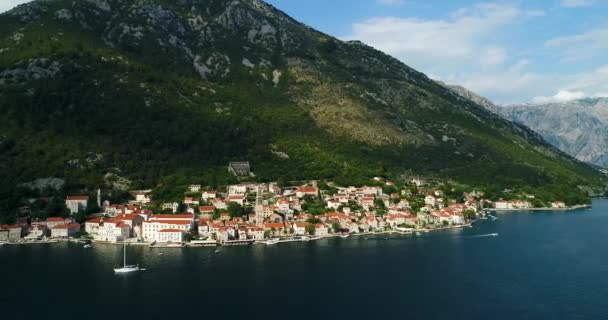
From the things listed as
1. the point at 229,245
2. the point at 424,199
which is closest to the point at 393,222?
the point at 424,199

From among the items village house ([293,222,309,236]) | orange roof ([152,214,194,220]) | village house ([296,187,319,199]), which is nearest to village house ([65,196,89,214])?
orange roof ([152,214,194,220])

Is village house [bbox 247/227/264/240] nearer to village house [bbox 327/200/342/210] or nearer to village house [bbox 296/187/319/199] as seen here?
village house [bbox 327/200/342/210]

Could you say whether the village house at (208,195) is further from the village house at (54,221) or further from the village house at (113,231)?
the village house at (54,221)

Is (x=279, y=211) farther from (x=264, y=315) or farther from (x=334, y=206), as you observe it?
(x=264, y=315)

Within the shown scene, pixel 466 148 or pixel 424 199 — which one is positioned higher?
pixel 466 148

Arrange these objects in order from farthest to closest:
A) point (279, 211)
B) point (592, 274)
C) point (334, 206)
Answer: point (334, 206)
point (279, 211)
point (592, 274)

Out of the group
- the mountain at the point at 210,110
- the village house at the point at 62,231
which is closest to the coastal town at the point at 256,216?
the village house at the point at 62,231
